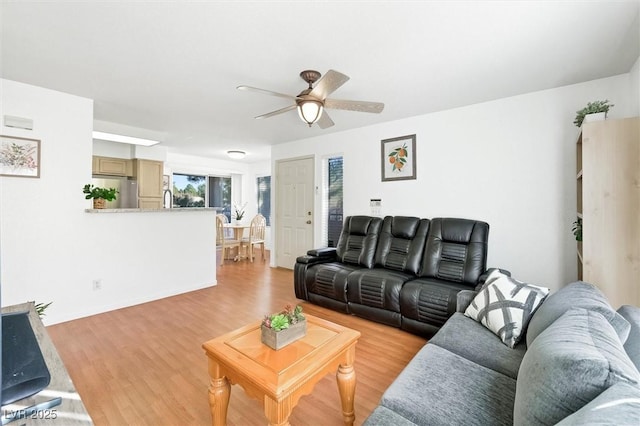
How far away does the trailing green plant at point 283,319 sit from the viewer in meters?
1.61

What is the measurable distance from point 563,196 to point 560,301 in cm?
180

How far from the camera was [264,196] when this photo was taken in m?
7.78

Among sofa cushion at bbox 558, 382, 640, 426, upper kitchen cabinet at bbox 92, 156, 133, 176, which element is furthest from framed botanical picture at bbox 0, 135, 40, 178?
sofa cushion at bbox 558, 382, 640, 426

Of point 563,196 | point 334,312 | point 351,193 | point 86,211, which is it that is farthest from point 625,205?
point 86,211

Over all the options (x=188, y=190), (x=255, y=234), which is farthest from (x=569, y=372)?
(x=188, y=190)

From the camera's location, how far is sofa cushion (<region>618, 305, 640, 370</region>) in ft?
3.80

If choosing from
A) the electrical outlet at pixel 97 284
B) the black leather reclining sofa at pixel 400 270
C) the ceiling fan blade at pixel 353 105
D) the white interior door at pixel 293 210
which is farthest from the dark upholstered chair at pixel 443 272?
the electrical outlet at pixel 97 284

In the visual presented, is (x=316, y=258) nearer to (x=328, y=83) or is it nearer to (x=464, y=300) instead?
(x=464, y=300)

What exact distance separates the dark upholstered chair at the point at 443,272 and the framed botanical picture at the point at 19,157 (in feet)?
12.0

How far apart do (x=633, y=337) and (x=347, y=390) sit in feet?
4.21

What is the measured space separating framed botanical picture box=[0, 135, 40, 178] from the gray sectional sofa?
3.55m

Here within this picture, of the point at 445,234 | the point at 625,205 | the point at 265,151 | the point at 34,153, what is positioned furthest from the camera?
the point at 265,151

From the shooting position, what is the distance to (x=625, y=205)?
2117 mm

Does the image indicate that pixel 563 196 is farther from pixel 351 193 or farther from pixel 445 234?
pixel 351 193
